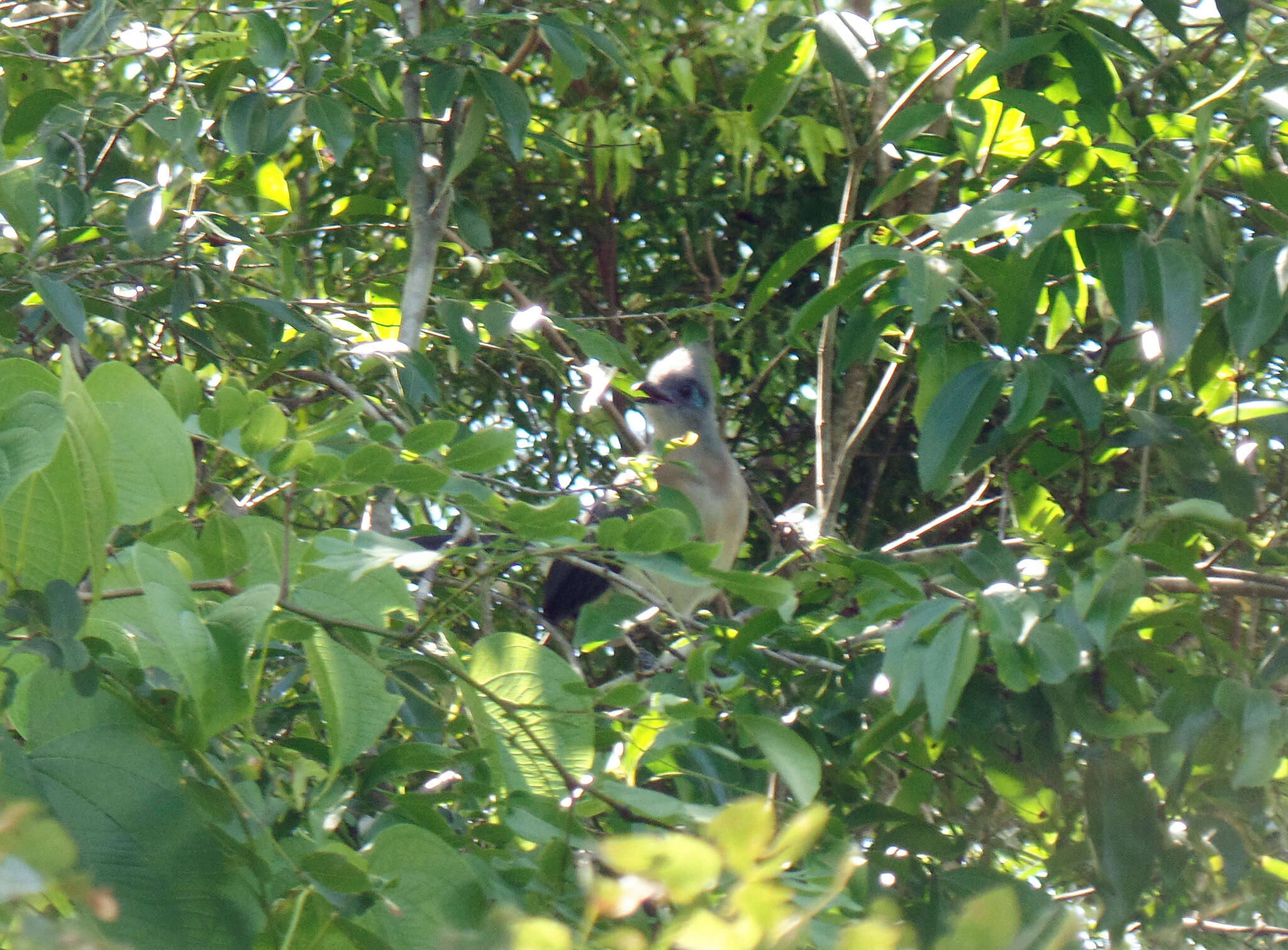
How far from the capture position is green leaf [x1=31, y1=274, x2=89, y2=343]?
1495mm

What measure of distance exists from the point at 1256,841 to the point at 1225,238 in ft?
2.88

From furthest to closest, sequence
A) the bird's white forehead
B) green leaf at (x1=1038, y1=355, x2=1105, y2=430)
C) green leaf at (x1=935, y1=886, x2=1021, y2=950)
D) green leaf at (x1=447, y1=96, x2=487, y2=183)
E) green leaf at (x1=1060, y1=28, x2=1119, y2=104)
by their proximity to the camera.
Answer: the bird's white forehead < green leaf at (x1=447, y1=96, x2=487, y2=183) < green leaf at (x1=1060, y1=28, x2=1119, y2=104) < green leaf at (x1=1038, y1=355, x2=1105, y2=430) < green leaf at (x1=935, y1=886, x2=1021, y2=950)

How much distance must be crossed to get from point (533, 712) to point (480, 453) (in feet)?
0.82

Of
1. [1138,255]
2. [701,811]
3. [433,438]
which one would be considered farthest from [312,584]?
[1138,255]

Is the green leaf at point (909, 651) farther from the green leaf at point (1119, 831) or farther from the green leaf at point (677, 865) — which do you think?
the green leaf at point (677, 865)

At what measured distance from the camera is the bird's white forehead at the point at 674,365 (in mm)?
3652

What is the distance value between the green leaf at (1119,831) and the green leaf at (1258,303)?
0.58m

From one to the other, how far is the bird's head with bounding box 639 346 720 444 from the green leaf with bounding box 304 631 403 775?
268cm

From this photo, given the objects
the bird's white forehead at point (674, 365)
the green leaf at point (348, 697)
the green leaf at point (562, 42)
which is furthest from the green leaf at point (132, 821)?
the bird's white forehead at point (674, 365)

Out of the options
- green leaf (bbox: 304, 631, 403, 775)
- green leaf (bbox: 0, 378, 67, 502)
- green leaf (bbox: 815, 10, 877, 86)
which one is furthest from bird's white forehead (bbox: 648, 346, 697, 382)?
green leaf (bbox: 0, 378, 67, 502)

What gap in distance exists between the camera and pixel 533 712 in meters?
1.01

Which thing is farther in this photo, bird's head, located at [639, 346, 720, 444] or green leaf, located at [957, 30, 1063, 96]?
bird's head, located at [639, 346, 720, 444]

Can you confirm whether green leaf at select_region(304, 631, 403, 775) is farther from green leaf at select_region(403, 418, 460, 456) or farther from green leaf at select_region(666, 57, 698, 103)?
green leaf at select_region(666, 57, 698, 103)

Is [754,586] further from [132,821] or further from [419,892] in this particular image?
[132,821]
